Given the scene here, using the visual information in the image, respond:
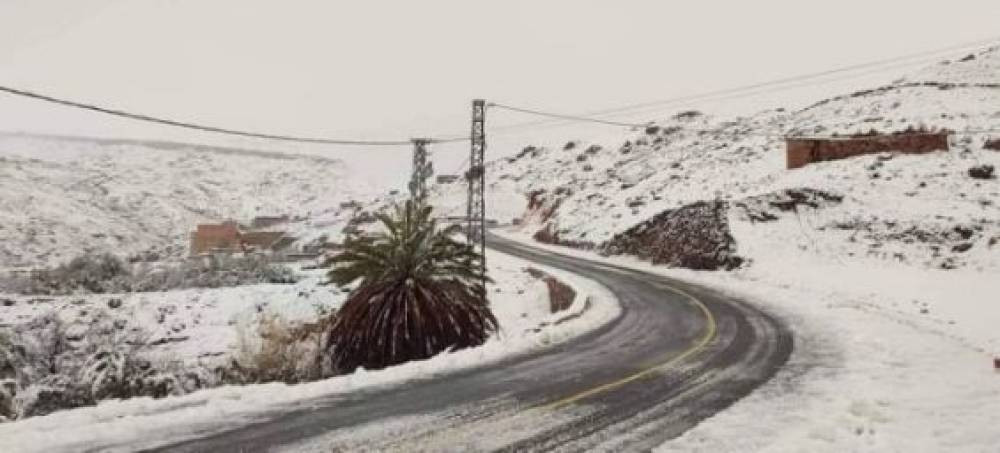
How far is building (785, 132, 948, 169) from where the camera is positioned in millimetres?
37125

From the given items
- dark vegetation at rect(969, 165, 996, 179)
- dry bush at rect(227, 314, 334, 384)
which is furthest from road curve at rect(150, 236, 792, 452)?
dark vegetation at rect(969, 165, 996, 179)

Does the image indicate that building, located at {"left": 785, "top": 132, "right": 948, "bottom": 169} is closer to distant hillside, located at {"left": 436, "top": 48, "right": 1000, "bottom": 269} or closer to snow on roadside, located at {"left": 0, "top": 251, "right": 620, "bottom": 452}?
distant hillside, located at {"left": 436, "top": 48, "right": 1000, "bottom": 269}

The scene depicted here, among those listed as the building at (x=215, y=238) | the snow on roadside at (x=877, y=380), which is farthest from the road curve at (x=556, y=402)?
the building at (x=215, y=238)

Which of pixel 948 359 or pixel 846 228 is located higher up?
pixel 846 228

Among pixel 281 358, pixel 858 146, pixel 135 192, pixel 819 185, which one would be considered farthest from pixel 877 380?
pixel 135 192

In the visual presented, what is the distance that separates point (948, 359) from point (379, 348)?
9.66 meters

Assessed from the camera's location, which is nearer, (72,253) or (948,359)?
→ (948,359)

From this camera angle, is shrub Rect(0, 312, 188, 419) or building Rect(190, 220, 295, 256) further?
building Rect(190, 220, 295, 256)

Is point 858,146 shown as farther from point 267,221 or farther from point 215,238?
point 267,221

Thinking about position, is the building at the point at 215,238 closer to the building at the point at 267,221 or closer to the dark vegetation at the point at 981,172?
the building at the point at 267,221

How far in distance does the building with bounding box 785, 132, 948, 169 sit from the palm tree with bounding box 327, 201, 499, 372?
2862 centimetres

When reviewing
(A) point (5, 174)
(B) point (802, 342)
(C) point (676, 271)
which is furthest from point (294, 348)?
(A) point (5, 174)

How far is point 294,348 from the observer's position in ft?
49.3

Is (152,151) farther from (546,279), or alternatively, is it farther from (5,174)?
(546,279)
